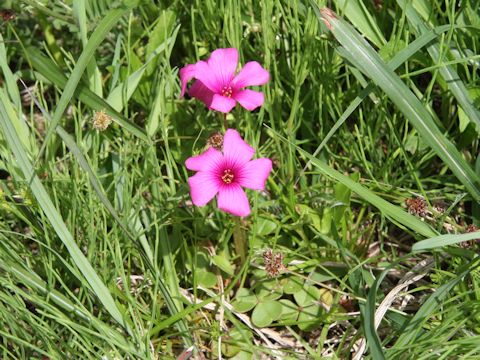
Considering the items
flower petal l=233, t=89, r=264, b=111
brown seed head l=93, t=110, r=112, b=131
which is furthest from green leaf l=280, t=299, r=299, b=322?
brown seed head l=93, t=110, r=112, b=131

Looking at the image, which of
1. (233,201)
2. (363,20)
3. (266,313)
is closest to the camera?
(233,201)

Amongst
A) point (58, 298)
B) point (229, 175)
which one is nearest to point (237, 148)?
point (229, 175)

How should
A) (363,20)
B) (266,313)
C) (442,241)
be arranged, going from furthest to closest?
1. (363,20)
2. (266,313)
3. (442,241)

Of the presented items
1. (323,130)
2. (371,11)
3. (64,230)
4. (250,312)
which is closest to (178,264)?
(250,312)

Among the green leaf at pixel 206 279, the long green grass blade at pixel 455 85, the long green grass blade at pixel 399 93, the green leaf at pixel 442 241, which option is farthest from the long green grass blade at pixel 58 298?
the long green grass blade at pixel 455 85

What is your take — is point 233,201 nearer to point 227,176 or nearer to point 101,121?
point 227,176

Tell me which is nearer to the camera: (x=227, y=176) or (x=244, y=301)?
(x=227, y=176)

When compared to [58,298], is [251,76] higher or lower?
higher
